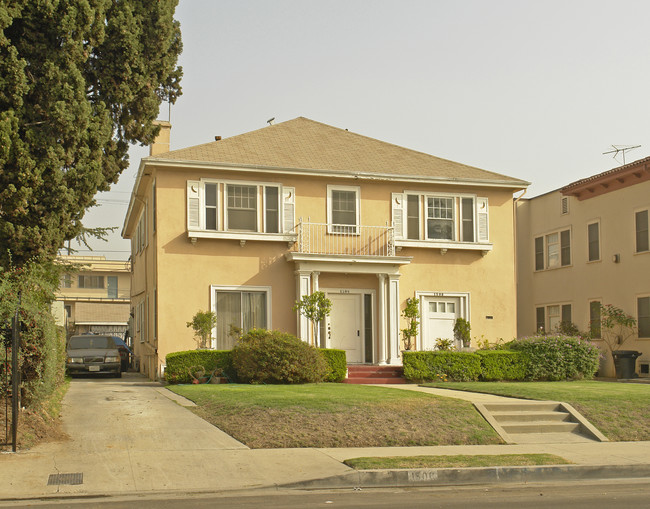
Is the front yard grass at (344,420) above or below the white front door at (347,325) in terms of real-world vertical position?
below

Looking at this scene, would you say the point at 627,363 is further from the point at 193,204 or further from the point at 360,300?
the point at 193,204

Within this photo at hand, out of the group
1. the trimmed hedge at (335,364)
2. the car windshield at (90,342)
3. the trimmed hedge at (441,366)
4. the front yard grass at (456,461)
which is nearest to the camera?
the front yard grass at (456,461)

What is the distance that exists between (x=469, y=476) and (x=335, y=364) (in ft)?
33.7

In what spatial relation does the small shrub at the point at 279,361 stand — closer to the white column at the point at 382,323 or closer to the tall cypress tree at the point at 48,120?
the white column at the point at 382,323

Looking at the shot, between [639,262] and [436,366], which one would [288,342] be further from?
[639,262]

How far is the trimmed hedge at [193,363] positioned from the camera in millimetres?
19578

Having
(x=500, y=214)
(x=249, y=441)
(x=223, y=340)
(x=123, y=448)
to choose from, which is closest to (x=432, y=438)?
(x=249, y=441)

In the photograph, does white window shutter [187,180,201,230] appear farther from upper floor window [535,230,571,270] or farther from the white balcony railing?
upper floor window [535,230,571,270]

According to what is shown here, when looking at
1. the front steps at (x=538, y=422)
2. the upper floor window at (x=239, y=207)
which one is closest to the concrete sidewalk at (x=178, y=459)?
the front steps at (x=538, y=422)

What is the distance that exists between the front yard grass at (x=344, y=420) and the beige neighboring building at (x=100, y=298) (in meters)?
42.2

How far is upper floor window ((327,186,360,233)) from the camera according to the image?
23.1 m

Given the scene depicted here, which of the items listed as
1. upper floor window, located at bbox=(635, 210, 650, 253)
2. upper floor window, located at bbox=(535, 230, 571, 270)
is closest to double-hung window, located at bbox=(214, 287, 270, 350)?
upper floor window, located at bbox=(635, 210, 650, 253)

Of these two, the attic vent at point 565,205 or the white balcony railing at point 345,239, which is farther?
the attic vent at point 565,205

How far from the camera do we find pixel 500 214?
24609 millimetres
